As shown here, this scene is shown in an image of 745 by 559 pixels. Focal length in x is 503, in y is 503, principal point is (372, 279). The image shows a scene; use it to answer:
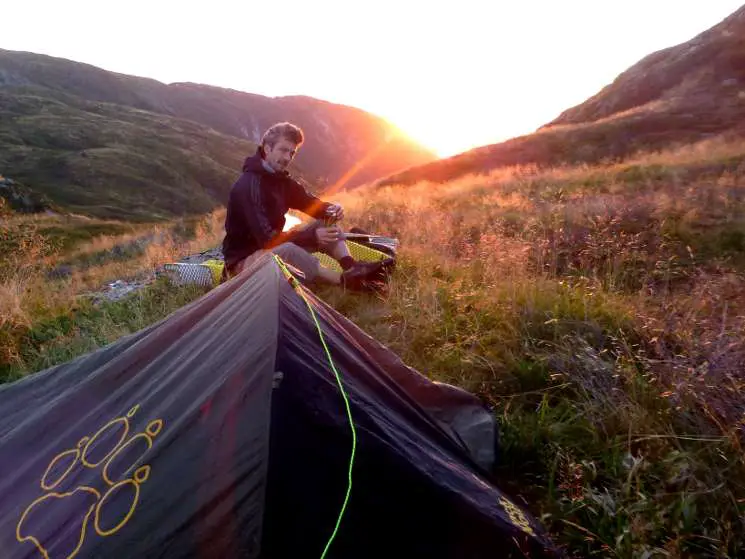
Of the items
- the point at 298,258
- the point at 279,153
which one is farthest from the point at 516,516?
the point at 279,153

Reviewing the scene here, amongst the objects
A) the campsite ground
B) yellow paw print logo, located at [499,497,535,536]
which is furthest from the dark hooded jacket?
yellow paw print logo, located at [499,497,535,536]

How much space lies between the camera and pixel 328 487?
1.69 m

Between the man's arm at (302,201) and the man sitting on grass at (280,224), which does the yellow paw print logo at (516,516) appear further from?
the man's arm at (302,201)

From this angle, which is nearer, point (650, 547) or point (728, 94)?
point (650, 547)

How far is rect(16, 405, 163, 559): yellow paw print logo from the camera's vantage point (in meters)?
1.65

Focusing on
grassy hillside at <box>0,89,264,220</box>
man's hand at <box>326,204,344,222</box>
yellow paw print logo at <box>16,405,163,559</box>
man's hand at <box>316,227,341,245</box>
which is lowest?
grassy hillside at <box>0,89,264,220</box>

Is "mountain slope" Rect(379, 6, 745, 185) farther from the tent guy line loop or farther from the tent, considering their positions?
the tent

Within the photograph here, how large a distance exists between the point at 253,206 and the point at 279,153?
0.60 meters

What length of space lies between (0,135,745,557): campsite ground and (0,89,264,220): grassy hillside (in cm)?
4563

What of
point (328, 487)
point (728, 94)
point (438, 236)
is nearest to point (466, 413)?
point (328, 487)

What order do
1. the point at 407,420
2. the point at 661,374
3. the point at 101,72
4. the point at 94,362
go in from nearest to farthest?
the point at 407,420, the point at 661,374, the point at 94,362, the point at 101,72

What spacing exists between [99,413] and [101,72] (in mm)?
125733

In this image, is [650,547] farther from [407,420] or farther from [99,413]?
[99,413]

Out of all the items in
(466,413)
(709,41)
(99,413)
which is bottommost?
(466,413)
